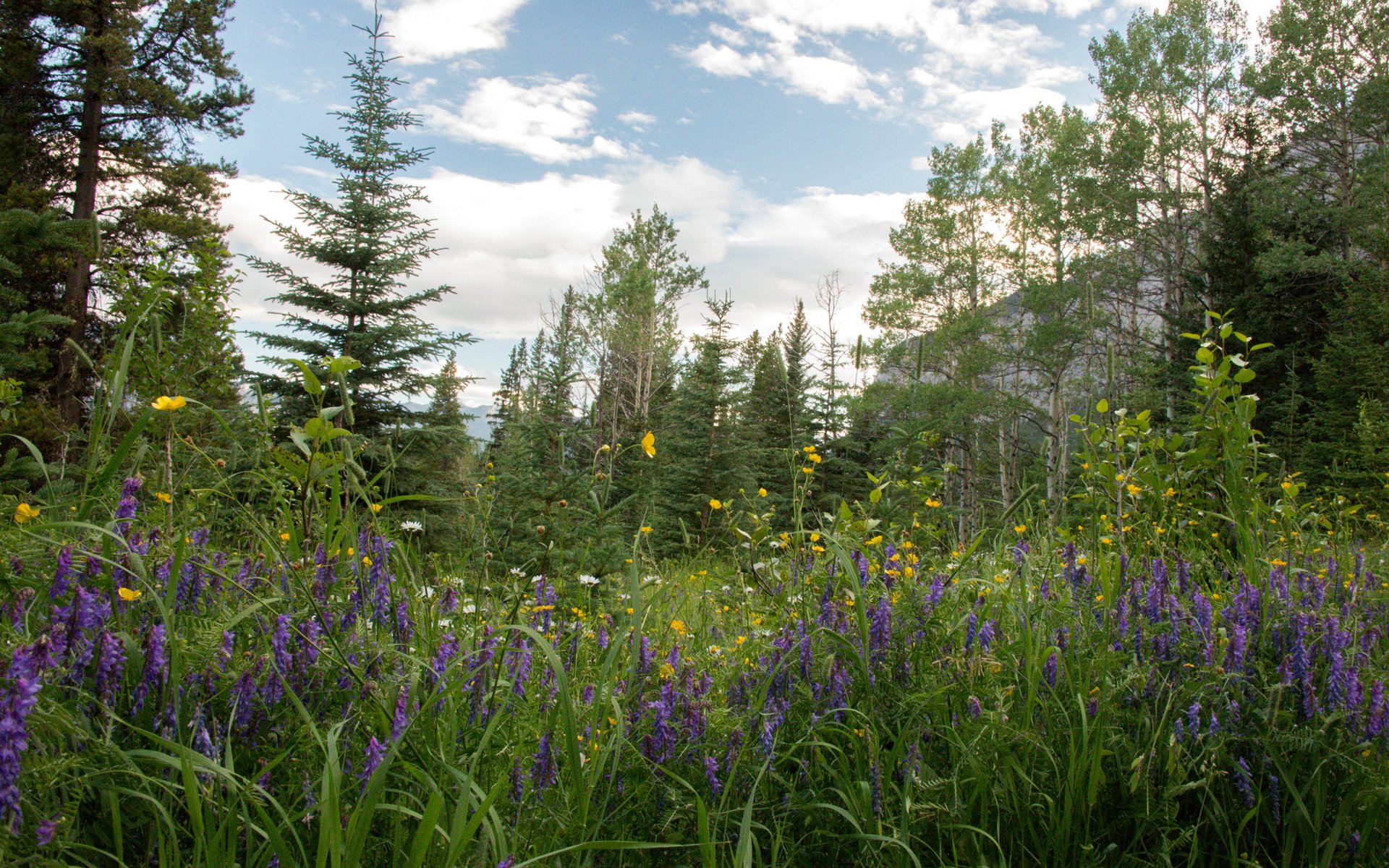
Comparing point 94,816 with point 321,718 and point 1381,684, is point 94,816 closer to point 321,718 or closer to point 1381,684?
point 321,718

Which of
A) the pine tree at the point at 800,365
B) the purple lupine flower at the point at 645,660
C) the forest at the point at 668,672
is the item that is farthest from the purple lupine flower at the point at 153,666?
the pine tree at the point at 800,365

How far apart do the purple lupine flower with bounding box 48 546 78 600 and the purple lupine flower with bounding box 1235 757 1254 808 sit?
1983mm

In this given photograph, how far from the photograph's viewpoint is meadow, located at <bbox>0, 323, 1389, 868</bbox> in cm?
95

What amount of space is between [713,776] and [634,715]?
21cm

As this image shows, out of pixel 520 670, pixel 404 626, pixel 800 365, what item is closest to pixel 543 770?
pixel 520 670

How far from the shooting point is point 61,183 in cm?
1390

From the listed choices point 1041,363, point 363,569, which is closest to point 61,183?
point 363,569

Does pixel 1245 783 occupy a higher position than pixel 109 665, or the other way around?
pixel 109 665

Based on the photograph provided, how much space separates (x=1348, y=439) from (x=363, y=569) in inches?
720

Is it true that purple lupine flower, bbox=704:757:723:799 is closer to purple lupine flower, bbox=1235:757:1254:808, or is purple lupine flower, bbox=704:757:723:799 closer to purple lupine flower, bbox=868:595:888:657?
purple lupine flower, bbox=868:595:888:657

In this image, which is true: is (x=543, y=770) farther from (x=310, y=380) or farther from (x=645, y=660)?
(x=310, y=380)

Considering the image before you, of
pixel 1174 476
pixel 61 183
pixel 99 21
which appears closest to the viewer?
pixel 1174 476

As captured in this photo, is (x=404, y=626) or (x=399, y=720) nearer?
(x=399, y=720)

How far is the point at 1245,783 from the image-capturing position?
129 cm
